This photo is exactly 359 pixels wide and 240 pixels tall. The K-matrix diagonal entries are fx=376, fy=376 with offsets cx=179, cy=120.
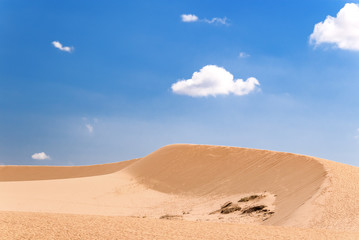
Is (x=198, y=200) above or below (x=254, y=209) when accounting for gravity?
above

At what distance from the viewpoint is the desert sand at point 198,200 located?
31.4 feet

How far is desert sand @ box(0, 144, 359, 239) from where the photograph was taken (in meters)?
Result: 9.57

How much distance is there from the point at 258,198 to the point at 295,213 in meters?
4.34

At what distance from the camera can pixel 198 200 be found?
806 inches

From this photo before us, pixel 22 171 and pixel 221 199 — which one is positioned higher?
pixel 22 171

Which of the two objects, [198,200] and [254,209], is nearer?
[254,209]

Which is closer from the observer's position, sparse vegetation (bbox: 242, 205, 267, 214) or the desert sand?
the desert sand

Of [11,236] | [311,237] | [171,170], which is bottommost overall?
[311,237]

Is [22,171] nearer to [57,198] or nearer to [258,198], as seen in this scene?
[57,198]

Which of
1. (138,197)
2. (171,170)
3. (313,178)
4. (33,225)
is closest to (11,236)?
(33,225)

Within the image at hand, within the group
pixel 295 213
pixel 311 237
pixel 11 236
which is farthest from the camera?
pixel 295 213

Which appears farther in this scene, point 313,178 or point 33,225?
point 313,178

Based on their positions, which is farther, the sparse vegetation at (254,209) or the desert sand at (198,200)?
the sparse vegetation at (254,209)

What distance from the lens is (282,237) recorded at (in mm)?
9219
